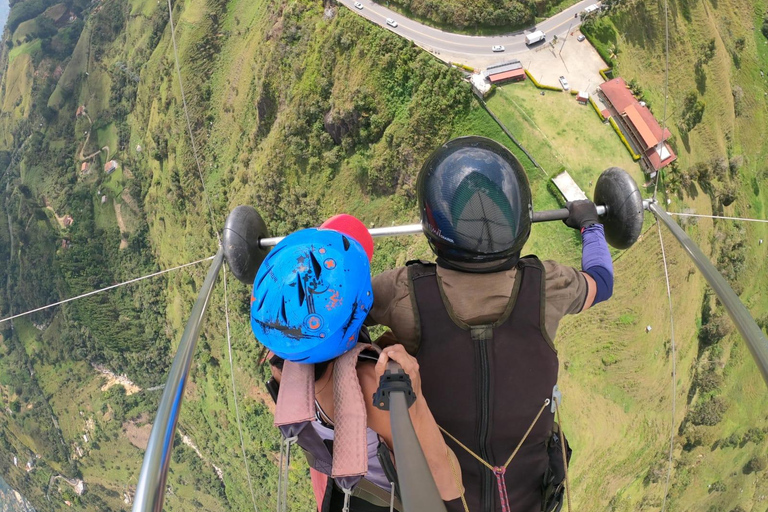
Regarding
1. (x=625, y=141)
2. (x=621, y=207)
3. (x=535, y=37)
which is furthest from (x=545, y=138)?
(x=621, y=207)

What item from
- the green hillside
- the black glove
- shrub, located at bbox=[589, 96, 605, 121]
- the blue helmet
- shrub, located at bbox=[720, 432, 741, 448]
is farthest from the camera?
shrub, located at bbox=[720, 432, 741, 448]

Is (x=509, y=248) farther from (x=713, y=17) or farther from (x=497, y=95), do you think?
(x=713, y=17)

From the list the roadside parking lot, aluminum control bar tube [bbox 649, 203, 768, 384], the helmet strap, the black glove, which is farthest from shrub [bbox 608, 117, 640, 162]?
the helmet strap

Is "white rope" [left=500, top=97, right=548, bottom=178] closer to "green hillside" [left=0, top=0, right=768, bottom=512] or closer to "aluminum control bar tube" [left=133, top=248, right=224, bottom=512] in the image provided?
"green hillside" [left=0, top=0, right=768, bottom=512]

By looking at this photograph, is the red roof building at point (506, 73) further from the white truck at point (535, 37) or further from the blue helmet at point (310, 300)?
the blue helmet at point (310, 300)

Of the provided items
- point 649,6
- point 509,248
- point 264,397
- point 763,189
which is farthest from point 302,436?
point 763,189

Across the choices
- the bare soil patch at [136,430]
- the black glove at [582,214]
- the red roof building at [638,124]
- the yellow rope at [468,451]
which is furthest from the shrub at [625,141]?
the bare soil patch at [136,430]
